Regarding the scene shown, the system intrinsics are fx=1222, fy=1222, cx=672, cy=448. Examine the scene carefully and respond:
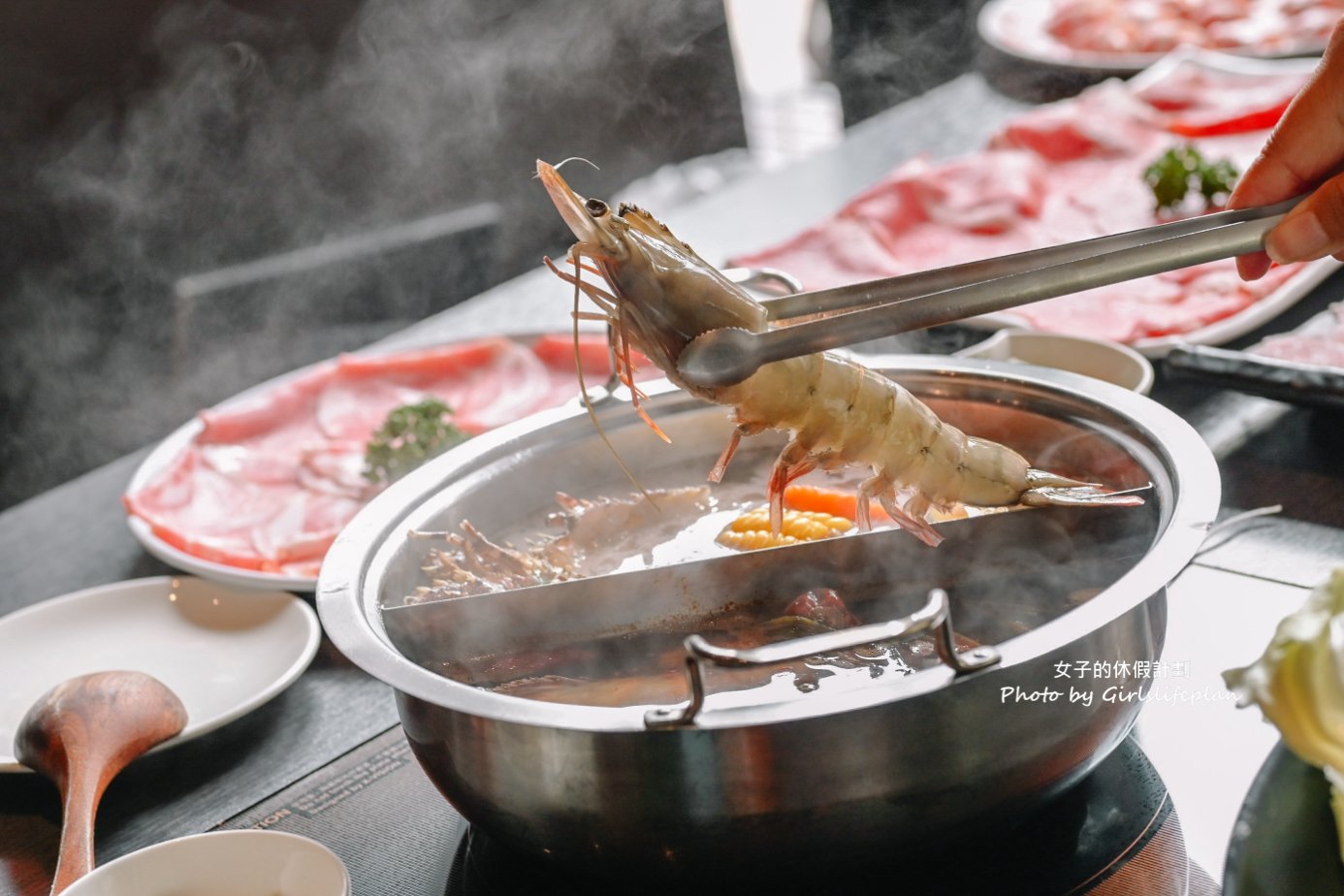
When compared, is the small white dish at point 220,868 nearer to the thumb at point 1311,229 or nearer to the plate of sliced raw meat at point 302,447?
the plate of sliced raw meat at point 302,447

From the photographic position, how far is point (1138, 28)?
17.3 feet

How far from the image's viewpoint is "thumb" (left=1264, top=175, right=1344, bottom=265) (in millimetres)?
1492

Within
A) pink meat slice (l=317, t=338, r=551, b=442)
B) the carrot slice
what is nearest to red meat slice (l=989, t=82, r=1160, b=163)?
pink meat slice (l=317, t=338, r=551, b=442)

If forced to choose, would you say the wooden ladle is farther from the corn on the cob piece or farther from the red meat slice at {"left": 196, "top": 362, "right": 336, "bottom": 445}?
the red meat slice at {"left": 196, "top": 362, "right": 336, "bottom": 445}

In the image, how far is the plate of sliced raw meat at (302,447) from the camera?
7.81 feet

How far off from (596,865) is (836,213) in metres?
2.59

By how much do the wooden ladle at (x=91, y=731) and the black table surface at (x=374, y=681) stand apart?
0.28 ft

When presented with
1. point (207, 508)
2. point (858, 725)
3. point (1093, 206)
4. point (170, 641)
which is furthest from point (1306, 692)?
point (1093, 206)

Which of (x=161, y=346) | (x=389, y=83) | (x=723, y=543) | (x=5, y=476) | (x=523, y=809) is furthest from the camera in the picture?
(x=389, y=83)

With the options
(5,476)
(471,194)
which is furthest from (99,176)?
(471,194)

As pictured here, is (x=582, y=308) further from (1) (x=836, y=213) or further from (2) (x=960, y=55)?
(2) (x=960, y=55)

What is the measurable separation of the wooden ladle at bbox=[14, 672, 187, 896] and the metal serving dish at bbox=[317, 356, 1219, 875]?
1.45 ft

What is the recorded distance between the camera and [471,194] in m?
5.75

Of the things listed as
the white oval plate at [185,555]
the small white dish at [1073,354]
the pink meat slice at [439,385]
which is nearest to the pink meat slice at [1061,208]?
the small white dish at [1073,354]
